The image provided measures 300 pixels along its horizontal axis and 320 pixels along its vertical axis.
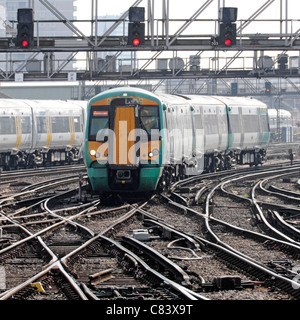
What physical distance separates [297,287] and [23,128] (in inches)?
1077

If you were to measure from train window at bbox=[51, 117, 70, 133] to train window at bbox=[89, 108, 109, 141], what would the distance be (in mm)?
18642

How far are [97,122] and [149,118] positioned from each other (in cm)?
127

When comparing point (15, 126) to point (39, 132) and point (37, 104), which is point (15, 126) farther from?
point (37, 104)

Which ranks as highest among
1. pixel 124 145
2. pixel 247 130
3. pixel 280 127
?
pixel 247 130

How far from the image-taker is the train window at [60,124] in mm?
37094

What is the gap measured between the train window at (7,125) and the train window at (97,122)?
48.2 ft

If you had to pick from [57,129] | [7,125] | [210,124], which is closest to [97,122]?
[210,124]

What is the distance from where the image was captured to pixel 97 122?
1845 centimetres

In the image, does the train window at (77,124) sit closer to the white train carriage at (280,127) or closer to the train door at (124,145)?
the train door at (124,145)

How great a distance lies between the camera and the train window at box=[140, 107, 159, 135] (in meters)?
18.4

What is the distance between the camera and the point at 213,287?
8.38 metres

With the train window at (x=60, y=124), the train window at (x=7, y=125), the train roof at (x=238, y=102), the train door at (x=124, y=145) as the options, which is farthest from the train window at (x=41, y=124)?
the train door at (x=124, y=145)
